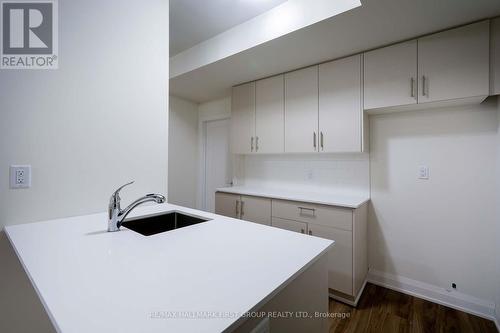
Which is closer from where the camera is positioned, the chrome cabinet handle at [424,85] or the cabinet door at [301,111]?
the chrome cabinet handle at [424,85]

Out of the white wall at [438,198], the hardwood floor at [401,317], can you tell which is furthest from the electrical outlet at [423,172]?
the hardwood floor at [401,317]

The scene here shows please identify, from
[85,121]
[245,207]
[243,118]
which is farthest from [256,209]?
[85,121]

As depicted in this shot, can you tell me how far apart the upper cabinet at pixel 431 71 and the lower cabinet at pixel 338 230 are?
3.41 ft

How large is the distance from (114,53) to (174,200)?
104 inches

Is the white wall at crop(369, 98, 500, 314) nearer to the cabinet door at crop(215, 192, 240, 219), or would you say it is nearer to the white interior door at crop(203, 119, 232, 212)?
the cabinet door at crop(215, 192, 240, 219)

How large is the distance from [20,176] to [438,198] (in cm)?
298

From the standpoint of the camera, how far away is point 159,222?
145 centimetres

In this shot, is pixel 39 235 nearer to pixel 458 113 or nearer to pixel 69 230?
pixel 69 230

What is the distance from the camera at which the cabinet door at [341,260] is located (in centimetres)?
198

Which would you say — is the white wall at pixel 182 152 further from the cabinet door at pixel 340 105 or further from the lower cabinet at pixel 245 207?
the cabinet door at pixel 340 105

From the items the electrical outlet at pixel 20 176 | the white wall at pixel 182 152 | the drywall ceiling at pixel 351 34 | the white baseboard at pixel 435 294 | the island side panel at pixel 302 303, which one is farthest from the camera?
the white wall at pixel 182 152

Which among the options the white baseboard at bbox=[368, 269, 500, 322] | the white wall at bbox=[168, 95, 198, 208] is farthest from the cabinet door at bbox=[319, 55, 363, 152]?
the white wall at bbox=[168, 95, 198, 208]

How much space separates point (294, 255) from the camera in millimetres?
842

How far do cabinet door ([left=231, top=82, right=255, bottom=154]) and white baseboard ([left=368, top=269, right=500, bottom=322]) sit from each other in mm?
2002
